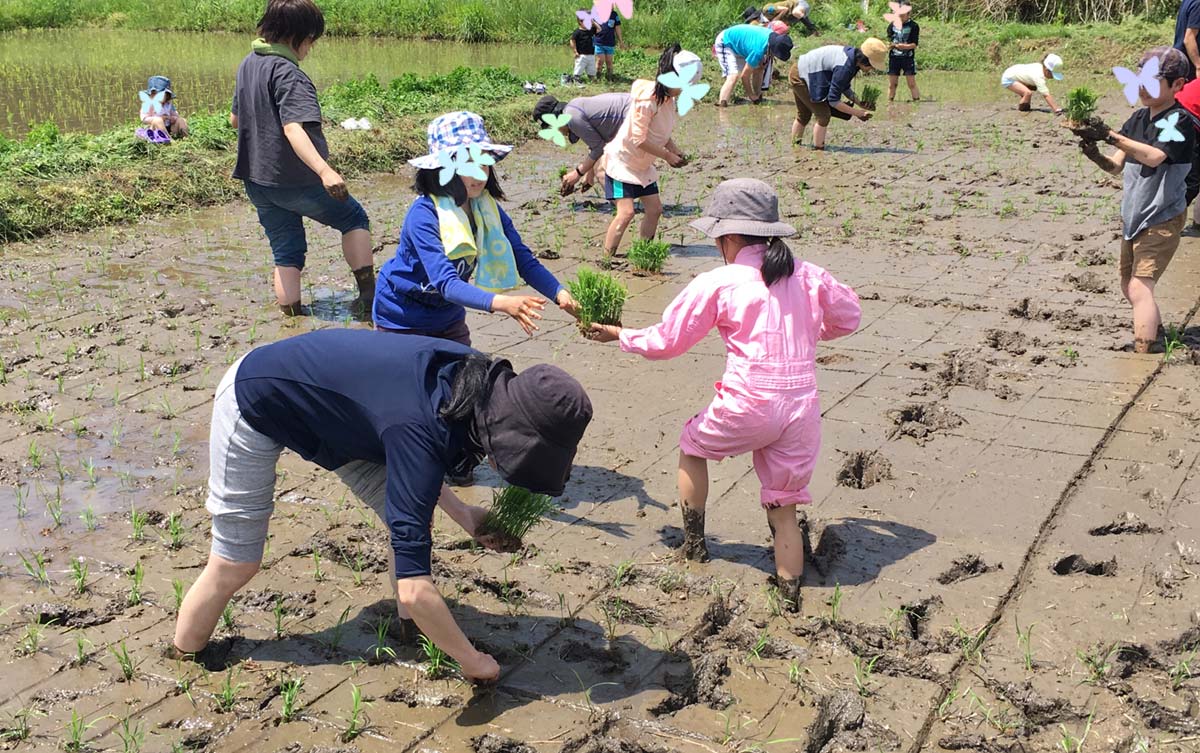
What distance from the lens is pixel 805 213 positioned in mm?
10078

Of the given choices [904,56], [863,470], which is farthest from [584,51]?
[863,470]

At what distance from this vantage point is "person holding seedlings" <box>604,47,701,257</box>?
8.19m

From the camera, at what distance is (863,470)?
17.0 ft

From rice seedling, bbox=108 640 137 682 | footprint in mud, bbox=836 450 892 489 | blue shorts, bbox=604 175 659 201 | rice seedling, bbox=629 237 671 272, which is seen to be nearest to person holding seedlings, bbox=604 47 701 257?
blue shorts, bbox=604 175 659 201

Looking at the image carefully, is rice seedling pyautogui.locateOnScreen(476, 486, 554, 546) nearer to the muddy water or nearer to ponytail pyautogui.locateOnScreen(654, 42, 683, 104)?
ponytail pyautogui.locateOnScreen(654, 42, 683, 104)

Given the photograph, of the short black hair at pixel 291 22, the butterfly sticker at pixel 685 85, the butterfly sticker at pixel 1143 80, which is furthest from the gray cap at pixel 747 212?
the short black hair at pixel 291 22

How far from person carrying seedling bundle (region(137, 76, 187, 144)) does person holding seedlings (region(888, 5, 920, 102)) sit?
10.2 meters

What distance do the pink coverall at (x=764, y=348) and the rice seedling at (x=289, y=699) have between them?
5.13ft

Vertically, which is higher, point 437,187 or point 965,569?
point 437,187

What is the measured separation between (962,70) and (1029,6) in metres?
4.94

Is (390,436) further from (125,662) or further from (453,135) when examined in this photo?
(453,135)

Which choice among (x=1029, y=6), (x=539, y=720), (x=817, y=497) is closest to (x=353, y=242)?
(x=817, y=497)

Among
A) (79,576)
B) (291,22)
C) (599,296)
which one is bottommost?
(79,576)

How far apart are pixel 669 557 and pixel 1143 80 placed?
3.68 meters
